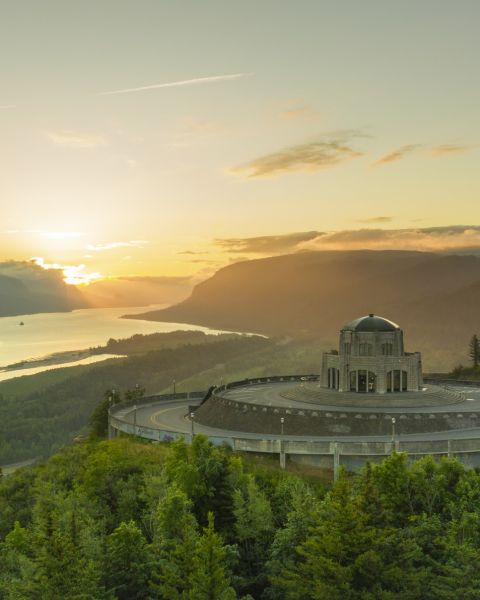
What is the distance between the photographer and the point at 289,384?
104 metres

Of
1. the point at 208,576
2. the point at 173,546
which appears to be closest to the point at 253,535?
the point at 173,546

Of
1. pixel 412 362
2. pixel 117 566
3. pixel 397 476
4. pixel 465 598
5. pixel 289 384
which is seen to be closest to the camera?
pixel 465 598

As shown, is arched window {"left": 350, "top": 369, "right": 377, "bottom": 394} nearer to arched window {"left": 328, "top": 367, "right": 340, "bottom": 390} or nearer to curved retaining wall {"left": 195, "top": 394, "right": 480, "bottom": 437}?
arched window {"left": 328, "top": 367, "right": 340, "bottom": 390}

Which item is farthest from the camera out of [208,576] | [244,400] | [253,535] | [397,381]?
[397,381]

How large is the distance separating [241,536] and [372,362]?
142 feet

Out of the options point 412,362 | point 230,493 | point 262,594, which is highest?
point 412,362

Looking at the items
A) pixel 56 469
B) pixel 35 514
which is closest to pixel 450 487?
pixel 35 514

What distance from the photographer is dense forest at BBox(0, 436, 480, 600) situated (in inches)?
1518

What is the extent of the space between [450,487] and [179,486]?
21.9 meters

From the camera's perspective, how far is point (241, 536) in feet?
158

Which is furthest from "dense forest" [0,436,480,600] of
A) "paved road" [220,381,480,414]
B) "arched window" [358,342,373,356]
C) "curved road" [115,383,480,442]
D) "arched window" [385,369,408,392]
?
"arched window" [358,342,373,356]

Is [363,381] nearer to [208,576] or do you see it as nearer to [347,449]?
[347,449]

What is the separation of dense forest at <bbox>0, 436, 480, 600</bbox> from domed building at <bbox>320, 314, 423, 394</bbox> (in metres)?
27.7

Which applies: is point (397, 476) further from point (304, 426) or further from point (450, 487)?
point (304, 426)
